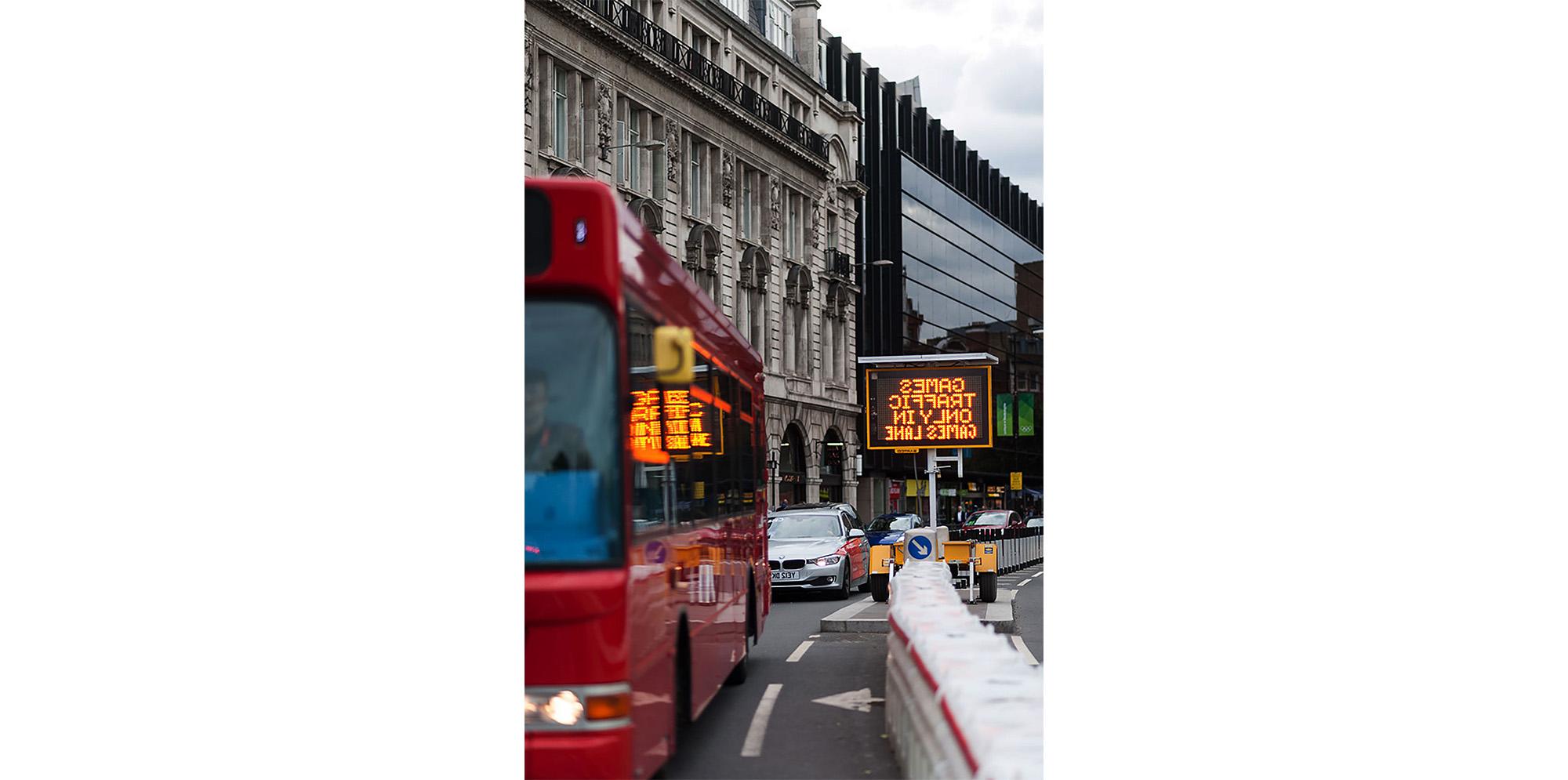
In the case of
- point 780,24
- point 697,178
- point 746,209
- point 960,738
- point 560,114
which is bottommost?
point 960,738

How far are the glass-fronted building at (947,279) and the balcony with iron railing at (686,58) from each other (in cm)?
78

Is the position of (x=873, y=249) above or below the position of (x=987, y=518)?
above

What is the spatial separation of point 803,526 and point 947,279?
22134 mm

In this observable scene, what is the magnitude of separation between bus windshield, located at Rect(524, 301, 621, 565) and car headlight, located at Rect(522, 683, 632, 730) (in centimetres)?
45

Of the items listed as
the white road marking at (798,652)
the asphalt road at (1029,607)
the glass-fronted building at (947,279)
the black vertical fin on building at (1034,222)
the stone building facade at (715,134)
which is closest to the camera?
the black vertical fin on building at (1034,222)

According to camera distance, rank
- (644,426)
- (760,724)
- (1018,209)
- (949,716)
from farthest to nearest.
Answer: (760,724)
(1018,209)
(644,426)
(949,716)

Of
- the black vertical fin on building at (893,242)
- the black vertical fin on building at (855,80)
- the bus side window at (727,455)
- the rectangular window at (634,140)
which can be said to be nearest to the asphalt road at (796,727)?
the bus side window at (727,455)

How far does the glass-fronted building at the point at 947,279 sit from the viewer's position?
25.7 ft

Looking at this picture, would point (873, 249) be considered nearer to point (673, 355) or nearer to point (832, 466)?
point (832, 466)

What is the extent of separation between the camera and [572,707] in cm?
579

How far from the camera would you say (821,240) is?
48.2 feet

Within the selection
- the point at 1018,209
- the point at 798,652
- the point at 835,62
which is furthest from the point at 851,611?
the point at 1018,209

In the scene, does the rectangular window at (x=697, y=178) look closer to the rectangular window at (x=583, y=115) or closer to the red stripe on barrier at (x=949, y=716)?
the rectangular window at (x=583, y=115)
